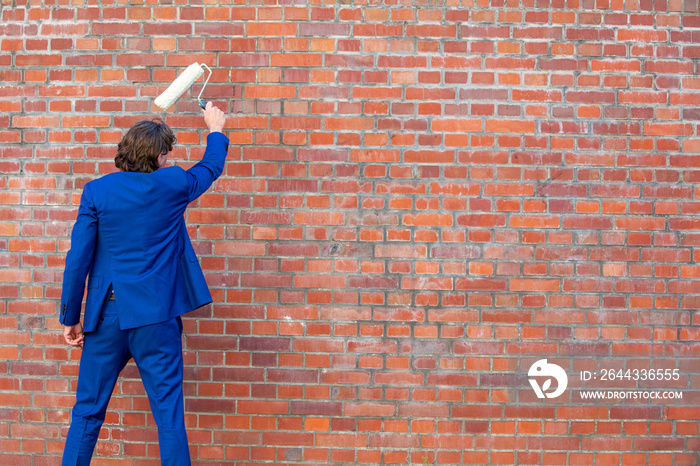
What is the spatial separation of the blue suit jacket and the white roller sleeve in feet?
1.45

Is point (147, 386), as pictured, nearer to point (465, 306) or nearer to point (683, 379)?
point (465, 306)

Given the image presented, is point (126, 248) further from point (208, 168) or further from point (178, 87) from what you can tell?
point (178, 87)

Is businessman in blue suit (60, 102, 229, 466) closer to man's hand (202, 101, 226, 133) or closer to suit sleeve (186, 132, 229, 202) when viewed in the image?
suit sleeve (186, 132, 229, 202)

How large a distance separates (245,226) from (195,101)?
81cm

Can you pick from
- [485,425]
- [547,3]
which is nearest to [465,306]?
[485,425]

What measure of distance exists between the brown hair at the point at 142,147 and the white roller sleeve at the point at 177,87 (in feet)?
0.72

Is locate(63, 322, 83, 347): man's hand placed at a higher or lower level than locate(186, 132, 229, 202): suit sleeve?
lower

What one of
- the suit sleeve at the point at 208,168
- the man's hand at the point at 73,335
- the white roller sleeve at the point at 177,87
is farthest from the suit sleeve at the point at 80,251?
the white roller sleeve at the point at 177,87

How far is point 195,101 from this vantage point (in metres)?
3.06

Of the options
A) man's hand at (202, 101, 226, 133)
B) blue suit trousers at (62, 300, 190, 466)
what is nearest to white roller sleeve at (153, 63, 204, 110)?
man's hand at (202, 101, 226, 133)

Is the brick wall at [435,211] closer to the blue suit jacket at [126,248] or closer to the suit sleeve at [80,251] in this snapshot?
the blue suit jacket at [126,248]

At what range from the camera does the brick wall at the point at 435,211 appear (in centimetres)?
304

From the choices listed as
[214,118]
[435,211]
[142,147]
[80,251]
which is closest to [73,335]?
[80,251]

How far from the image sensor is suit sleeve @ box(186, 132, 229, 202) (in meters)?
2.56
